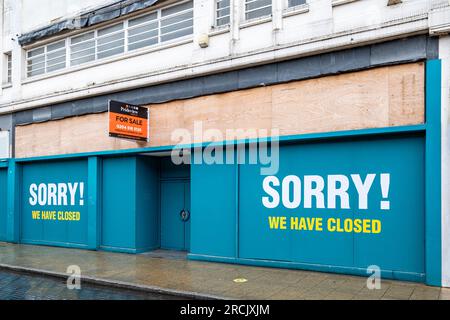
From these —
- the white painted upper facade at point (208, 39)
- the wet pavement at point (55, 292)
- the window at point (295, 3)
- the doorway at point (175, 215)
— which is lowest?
the wet pavement at point (55, 292)

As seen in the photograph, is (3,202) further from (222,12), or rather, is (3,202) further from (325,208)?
(325,208)

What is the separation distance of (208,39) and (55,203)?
24.8 ft

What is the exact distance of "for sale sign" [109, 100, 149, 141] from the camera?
10727mm

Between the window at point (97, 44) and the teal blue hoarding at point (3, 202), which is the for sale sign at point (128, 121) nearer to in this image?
the window at point (97, 44)

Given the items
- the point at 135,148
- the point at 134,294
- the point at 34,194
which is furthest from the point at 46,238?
the point at 134,294

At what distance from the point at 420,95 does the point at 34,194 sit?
12497 mm

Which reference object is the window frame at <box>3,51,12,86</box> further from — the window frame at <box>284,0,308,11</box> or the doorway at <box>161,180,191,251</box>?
the window frame at <box>284,0,308,11</box>

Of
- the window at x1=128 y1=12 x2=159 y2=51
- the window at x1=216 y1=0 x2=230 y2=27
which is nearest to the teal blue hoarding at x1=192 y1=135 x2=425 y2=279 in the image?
the window at x1=216 y1=0 x2=230 y2=27

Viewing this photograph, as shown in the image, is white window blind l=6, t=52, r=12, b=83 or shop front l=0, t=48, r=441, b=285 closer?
shop front l=0, t=48, r=441, b=285

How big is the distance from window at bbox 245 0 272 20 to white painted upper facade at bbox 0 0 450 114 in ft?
0.50

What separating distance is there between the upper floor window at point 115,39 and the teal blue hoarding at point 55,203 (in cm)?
345

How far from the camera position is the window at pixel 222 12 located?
11.0m

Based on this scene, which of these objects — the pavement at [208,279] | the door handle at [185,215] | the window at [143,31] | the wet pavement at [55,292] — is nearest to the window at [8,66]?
the window at [143,31]
